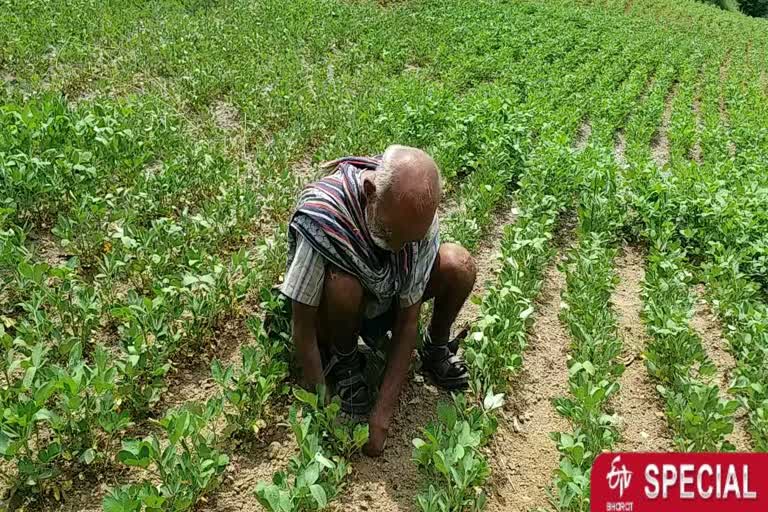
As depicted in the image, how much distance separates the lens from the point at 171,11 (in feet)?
33.2

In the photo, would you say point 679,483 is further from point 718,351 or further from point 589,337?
point 718,351

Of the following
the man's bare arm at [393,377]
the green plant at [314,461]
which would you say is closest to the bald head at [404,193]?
the man's bare arm at [393,377]

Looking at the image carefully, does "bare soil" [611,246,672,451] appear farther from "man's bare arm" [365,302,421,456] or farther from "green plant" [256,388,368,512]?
"green plant" [256,388,368,512]

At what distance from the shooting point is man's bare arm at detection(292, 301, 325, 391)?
2.48 m

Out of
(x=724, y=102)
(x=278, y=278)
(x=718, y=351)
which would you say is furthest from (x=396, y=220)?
(x=724, y=102)

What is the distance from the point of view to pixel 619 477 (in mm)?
2104

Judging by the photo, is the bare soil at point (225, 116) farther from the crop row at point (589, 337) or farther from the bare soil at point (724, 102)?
the bare soil at point (724, 102)

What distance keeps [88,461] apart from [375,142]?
13.4ft

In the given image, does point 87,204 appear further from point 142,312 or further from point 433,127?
point 433,127

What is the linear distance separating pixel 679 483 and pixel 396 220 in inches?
52.0

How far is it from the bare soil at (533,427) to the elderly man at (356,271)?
572 mm

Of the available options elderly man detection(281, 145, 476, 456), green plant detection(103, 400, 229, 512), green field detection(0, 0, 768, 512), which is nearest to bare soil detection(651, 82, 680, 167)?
green field detection(0, 0, 768, 512)

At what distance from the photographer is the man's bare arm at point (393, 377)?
250 cm

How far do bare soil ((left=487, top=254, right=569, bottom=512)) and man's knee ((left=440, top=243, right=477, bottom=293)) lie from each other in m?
0.70
